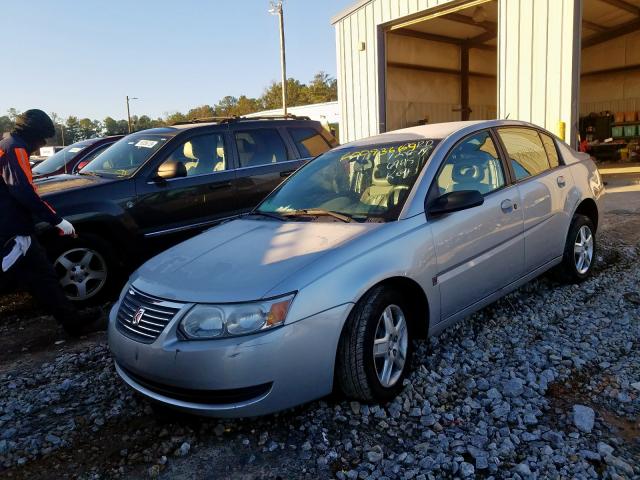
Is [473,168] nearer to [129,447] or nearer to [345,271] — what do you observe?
[345,271]

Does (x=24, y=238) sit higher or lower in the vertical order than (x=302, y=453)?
higher

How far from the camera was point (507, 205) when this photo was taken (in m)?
3.91

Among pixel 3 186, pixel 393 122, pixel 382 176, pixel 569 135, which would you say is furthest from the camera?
pixel 393 122

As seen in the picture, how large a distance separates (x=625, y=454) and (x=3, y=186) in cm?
442

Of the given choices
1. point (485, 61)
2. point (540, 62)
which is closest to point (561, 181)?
point (540, 62)

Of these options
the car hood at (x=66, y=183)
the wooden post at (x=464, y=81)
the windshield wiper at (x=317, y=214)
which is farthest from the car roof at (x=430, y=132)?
the wooden post at (x=464, y=81)

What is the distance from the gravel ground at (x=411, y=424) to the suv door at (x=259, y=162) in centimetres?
273

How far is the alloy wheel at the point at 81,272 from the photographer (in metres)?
4.93

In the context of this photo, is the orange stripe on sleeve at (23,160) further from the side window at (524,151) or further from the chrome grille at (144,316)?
the side window at (524,151)

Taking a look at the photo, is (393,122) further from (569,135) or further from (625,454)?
(625,454)

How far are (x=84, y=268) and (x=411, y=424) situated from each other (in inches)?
141

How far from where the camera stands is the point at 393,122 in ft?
59.9

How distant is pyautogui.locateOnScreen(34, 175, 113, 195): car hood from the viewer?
5.20 metres

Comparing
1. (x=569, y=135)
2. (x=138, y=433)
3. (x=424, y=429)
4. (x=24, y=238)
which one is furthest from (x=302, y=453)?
(x=569, y=135)
